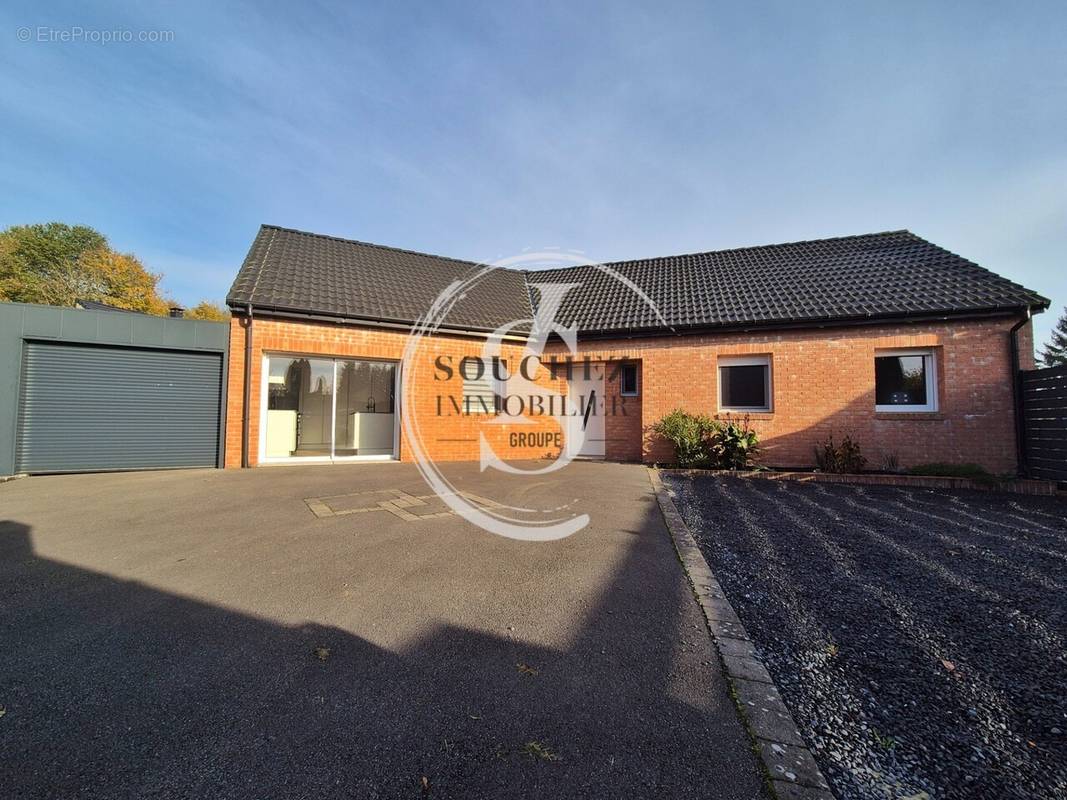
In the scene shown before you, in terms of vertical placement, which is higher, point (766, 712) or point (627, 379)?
point (627, 379)

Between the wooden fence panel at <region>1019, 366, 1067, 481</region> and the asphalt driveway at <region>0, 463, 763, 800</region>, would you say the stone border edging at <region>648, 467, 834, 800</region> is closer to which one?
the asphalt driveway at <region>0, 463, 763, 800</region>

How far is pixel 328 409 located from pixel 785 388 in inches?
395

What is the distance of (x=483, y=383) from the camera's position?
10664 millimetres

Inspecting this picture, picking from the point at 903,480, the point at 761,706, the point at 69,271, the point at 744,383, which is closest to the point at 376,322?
the point at 744,383

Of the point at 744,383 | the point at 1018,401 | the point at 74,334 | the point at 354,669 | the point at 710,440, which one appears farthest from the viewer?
the point at 744,383

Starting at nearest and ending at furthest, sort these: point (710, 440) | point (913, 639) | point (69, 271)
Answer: point (913, 639) → point (710, 440) → point (69, 271)

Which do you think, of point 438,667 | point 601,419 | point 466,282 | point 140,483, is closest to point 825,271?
point 601,419

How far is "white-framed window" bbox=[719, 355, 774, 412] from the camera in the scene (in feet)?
31.9

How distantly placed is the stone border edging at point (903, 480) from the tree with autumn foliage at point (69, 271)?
36.1m

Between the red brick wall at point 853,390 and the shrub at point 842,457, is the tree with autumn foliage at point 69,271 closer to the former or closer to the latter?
the red brick wall at point 853,390

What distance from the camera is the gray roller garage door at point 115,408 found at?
25.2 feet

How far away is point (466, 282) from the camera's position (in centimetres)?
1298

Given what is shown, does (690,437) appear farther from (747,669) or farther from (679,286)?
(747,669)

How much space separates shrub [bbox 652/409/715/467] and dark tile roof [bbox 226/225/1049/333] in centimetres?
222
